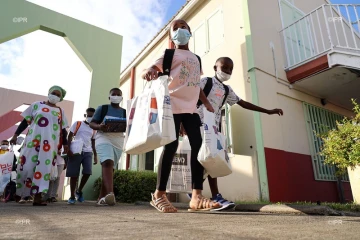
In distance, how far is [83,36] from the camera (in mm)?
8547

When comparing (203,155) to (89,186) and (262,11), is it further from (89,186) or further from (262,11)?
(89,186)

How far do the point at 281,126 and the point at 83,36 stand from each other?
6.43 meters

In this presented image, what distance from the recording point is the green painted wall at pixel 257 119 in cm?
476

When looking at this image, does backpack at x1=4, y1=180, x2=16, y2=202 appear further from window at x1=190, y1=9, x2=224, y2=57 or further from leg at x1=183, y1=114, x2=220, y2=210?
window at x1=190, y1=9, x2=224, y2=57

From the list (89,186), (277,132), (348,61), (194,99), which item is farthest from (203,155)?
(89,186)

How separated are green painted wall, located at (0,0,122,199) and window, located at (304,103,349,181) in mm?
5342

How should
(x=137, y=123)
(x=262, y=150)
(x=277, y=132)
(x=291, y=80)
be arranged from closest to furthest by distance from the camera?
(x=137, y=123) → (x=262, y=150) → (x=277, y=132) → (x=291, y=80)

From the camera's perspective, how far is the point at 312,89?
622 centimetres

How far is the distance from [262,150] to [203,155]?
2.77 meters

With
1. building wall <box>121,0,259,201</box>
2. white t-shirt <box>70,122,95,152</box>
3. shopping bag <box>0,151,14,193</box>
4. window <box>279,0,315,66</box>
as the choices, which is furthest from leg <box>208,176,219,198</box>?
shopping bag <box>0,151,14,193</box>

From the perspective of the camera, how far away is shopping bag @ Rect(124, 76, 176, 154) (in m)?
2.02

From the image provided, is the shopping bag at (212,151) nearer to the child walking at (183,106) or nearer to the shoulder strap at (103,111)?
the child walking at (183,106)

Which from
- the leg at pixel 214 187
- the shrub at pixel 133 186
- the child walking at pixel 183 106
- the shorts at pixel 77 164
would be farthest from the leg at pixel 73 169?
the leg at pixel 214 187

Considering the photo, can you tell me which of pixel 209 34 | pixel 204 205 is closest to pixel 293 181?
pixel 204 205
